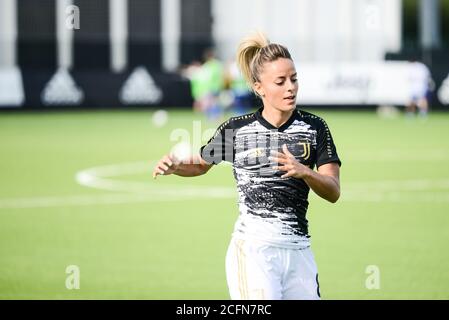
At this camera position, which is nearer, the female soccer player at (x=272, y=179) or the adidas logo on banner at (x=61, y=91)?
the female soccer player at (x=272, y=179)

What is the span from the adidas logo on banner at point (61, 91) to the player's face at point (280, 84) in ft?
103

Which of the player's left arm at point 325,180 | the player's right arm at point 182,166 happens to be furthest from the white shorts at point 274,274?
the player's right arm at point 182,166

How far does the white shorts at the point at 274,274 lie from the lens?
634cm

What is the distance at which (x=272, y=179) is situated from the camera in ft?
21.5

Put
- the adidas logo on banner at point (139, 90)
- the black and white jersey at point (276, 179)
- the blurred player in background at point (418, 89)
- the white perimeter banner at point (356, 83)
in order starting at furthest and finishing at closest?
the adidas logo on banner at point (139, 90) < the white perimeter banner at point (356, 83) < the blurred player in background at point (418, 89) < the black and white jersey at point (276, 179)

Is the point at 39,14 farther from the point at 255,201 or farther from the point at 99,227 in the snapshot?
the point at 255,201

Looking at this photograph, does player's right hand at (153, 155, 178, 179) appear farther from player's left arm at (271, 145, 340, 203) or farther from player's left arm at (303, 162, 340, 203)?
player's left arm at (303, 162, 340, 203)

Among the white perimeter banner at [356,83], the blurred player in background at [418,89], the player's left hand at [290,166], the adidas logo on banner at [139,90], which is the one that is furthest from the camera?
the adidas logo on banner at [139,90]

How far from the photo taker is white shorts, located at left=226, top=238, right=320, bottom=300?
250 inches

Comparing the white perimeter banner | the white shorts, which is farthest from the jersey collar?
the white perimeter banner

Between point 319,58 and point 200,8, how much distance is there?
539 centimetres

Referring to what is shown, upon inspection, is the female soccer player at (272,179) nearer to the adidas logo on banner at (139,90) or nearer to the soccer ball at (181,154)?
the soccer ball at (181,154)

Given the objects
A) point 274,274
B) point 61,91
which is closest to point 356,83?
point 61,91

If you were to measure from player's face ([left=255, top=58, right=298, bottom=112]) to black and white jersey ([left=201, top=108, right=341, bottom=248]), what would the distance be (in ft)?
0.56
